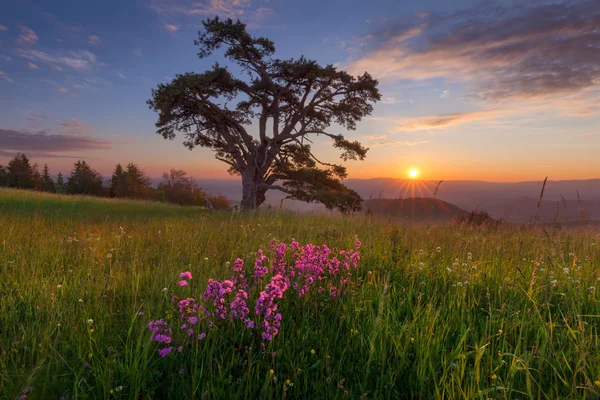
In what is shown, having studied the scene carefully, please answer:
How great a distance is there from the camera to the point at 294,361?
7.72 feet

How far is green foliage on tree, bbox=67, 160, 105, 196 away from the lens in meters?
47.5

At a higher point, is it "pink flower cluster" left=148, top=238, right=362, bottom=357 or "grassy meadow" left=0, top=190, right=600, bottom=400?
"pink flower cluster" left=148, top=238, right=362, bottom=357

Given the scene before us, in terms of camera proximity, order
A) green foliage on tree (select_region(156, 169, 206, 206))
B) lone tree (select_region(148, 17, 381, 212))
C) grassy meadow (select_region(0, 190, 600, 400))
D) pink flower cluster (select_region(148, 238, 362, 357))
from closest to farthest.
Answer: grassy meadow (select_region(0, 190, 600, 400)) < pink flower cluster (select_region(148, 238, 362, 357)) < lone tree (select_region(148, 17, 381, 212)) < green foliage on tree (select_region(156, 169, 206, 206))

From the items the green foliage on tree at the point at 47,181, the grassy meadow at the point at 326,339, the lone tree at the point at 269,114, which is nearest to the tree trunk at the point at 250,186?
the lone tree at the point at 269,114

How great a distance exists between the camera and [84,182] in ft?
156

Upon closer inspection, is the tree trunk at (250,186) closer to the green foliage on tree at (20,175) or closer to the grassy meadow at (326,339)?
the grassy meadow at (326,339)

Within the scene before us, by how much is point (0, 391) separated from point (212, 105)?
55.9 feet

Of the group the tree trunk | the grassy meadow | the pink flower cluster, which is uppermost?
the tree trunk

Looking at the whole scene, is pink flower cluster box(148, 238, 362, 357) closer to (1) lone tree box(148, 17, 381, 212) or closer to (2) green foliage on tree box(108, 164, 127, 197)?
(1) lone tree box(148, 17, 381, 212)

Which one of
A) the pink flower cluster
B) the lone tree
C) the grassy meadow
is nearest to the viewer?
the grassy meadow

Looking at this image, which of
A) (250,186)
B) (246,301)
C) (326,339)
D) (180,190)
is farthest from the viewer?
(180,190)

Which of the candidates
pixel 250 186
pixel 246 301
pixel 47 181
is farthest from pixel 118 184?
pixel 246 301

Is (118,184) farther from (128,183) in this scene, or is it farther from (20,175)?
(20,175)

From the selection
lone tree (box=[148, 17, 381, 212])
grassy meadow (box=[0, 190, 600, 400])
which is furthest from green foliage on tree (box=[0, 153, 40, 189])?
grassy meadow (box=[0, 190, 600, 400])
